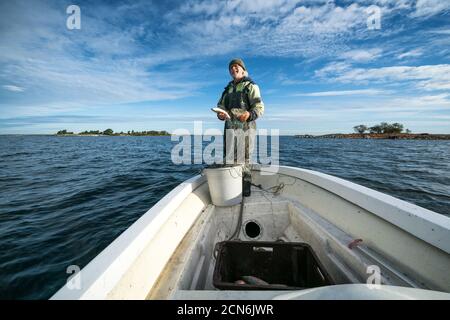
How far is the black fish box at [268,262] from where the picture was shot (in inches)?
66.9

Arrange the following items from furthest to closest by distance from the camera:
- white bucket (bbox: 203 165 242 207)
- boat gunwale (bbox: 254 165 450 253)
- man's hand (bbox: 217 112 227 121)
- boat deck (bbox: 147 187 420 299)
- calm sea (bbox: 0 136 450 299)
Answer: man's hand (bbox: 217 112 227 121), calm sea (bbox: 0 136 450 299), white bucket (bbox: 203 165 242 207), boat deck (bbox: 147 187 420 299), boat gunwale (bbox: 254 165 450 253)

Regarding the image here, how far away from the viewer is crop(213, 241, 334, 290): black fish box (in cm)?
170

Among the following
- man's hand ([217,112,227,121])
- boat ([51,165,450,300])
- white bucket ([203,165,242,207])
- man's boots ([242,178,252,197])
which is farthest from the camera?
man's boots ([242,178,252,197])

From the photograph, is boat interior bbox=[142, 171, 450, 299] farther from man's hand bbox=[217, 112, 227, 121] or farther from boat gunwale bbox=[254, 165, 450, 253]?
man's hand bbox=[217, 112, 227, 121]

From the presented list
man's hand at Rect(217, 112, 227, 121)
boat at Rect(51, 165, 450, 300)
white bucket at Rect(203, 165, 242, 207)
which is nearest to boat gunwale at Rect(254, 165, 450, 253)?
boat at Rect(51, 165, 450, 300)

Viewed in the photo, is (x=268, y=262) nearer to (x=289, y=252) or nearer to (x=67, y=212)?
(x=289, y=252)

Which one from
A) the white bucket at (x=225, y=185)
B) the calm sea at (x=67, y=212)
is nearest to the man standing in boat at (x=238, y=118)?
the white bucket at (x=225, y=185)

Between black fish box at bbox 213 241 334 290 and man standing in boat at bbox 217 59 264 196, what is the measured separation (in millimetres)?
1446

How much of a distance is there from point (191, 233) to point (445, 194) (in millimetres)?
9213

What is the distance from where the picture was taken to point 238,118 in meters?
3.06

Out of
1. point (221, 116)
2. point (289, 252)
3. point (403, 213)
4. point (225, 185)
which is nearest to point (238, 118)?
point (221, 116)

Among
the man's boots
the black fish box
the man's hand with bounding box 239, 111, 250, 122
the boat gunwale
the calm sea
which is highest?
the man's hand with bounding box 239, 111, 250, 122

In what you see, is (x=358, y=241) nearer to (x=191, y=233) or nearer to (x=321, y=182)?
(x=321, y=182)
